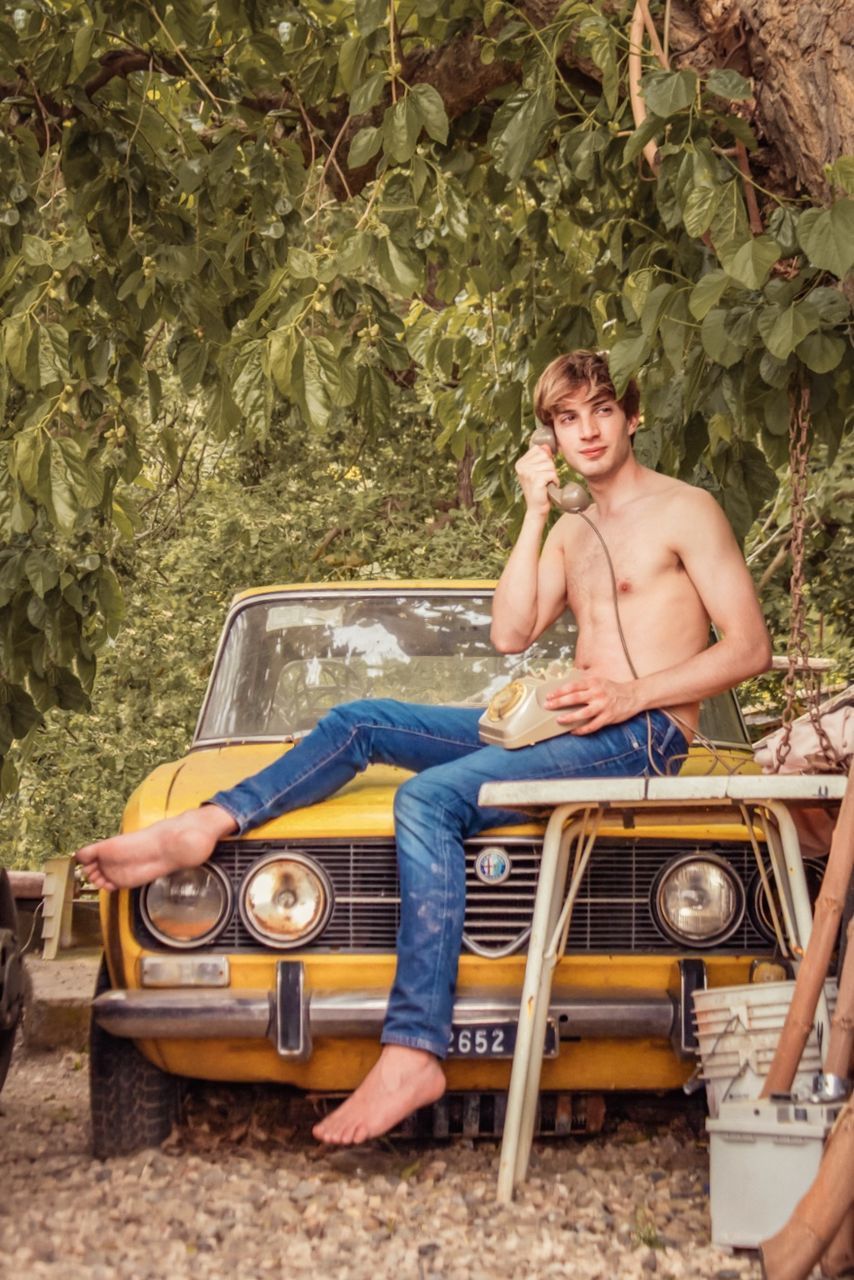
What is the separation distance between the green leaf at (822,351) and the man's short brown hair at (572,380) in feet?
1.67

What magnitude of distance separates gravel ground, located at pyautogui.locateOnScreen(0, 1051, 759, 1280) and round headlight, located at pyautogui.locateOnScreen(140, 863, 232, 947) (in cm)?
55

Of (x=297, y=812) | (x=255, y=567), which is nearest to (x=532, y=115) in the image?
(x=297, y=812)

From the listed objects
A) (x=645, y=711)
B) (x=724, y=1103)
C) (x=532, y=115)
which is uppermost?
(x=532, y=115)

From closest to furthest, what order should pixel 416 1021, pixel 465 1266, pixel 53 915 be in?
pixel 465 1266 < pixel 416 1021 < pixel 53 915

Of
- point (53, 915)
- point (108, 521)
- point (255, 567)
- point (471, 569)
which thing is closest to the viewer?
point (53, 915)

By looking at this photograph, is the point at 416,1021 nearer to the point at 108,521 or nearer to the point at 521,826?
the point at 521,826

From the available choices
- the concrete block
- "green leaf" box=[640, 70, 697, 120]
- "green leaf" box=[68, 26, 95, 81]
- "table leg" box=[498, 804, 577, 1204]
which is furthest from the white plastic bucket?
the concrete block

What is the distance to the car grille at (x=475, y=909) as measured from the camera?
13.9 feet

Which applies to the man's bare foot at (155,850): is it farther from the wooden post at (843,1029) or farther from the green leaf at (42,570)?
the green leaf at (42,570)

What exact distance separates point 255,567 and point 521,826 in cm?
1181

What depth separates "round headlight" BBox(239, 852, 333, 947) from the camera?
4211 millimetres

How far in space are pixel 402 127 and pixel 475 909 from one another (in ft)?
6.92

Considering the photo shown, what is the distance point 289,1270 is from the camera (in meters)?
3.38

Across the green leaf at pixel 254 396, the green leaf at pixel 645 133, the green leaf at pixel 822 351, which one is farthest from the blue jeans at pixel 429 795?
the green leaf at pixel 645 133
